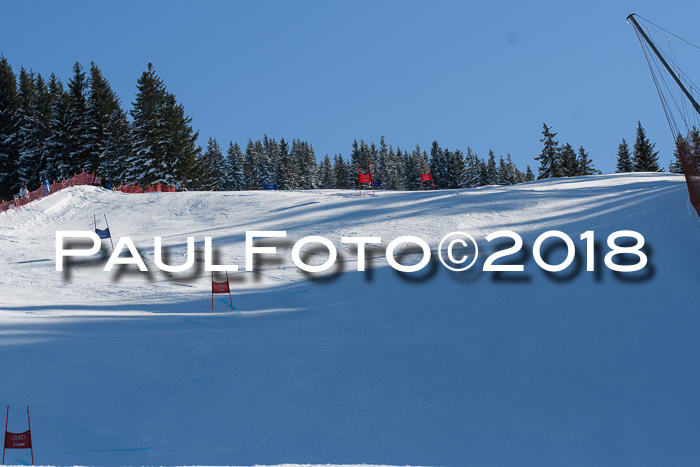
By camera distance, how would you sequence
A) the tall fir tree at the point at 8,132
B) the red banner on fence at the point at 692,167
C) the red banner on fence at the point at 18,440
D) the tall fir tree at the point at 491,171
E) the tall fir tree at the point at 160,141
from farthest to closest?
the tall fir tree at the point at 491,171 → the tall fir tree at the point at 8,132 → the tall fir tree at the point at 160,141 → the red banner on fence at the point at 692,167 → the red banner on fence at the point at 18,440

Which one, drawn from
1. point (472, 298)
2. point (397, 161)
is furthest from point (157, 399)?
point (397, 161)

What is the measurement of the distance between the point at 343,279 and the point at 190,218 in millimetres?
14238

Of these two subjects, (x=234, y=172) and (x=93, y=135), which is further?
(x=234, y=172)

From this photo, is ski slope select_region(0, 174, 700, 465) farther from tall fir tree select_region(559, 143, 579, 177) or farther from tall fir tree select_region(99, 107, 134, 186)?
tall fir tree select_region(559, 143, 579, 177)

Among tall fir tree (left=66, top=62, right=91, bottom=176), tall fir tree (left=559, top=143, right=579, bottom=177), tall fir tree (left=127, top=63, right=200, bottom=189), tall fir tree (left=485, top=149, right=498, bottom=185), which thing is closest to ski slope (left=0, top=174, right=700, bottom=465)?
tall fir tree (left=127, top=63, right=200, bottom=189)

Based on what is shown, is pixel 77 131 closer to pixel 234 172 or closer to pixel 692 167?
pixel 234 172

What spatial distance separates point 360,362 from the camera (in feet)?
36.7

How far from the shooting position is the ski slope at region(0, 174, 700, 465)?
329 inches

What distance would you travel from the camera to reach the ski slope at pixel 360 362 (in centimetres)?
835

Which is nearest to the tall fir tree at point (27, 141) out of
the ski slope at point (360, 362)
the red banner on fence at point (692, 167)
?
the ski slope at point (360, 362)

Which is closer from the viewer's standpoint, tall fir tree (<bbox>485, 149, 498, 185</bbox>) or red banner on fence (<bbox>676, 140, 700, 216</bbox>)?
red banner on fence (<bbox>676, 140, 700, 216</bbox>)

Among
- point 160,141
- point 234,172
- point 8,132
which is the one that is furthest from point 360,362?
point 234,172

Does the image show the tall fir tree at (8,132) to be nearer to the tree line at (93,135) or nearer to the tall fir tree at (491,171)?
the tree line at (93,135)

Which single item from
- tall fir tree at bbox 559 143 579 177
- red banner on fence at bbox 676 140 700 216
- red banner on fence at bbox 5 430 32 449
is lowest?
red banner on fence at bbox 5 430 32 449
